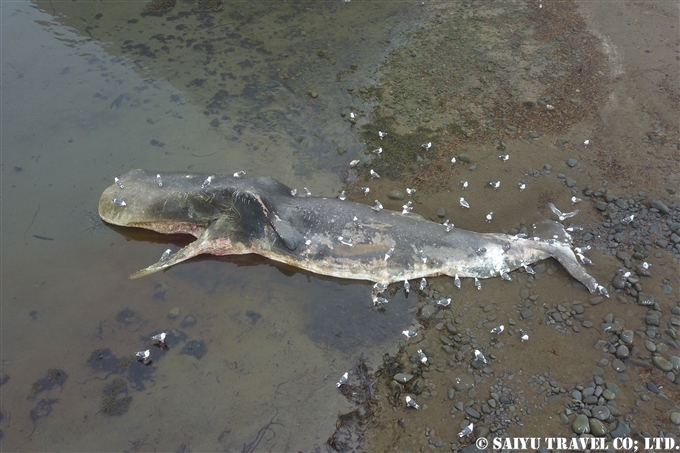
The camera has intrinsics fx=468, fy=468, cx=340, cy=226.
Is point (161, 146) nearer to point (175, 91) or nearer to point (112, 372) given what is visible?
point (175, 91)

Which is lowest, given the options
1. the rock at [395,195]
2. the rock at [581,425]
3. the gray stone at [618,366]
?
the rock at [581,425]

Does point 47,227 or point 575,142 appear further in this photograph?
point 575,142

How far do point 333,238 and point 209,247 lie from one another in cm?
291

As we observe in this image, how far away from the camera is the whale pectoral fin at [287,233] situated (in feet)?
34.4

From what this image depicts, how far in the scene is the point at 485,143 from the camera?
13625mm

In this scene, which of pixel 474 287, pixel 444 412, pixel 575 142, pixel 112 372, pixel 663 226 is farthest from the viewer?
pixel 575 142

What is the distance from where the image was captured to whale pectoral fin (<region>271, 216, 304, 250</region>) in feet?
34.4

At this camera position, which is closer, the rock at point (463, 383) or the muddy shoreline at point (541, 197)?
the muddy shoreline at point (541, 197)

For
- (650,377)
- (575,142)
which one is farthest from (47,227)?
(575,142)

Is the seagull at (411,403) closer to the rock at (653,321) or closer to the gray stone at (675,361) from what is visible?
the gray stone at (675,361)

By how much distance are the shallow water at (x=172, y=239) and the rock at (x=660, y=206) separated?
281 inches

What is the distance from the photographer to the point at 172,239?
38.0 ft

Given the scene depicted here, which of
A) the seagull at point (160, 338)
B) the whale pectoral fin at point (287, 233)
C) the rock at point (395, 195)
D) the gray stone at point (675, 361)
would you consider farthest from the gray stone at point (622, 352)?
the seagull at point (160, 338)

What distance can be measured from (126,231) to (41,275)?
204cm
